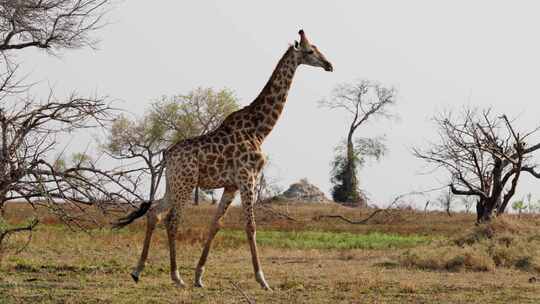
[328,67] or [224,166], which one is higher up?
[328,67]

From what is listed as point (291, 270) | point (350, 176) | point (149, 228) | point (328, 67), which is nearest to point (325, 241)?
point (291, 270)

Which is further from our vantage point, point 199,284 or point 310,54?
point 310,54

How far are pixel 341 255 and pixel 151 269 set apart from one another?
6459 mm

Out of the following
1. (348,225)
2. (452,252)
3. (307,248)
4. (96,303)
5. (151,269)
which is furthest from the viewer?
(348,225)

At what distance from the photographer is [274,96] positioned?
1255cm

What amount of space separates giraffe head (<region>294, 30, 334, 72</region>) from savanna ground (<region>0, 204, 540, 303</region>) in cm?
358

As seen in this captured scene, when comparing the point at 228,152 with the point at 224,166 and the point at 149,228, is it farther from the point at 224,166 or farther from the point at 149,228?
the point at 149,228

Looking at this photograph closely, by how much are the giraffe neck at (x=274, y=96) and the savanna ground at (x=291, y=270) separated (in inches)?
104

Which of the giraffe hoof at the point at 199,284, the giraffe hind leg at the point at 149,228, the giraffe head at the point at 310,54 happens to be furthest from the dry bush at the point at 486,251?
the giraffe hind leg at the point at 149,228

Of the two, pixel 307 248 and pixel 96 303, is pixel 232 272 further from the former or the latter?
pixel 307 248

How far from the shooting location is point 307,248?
21781 mm

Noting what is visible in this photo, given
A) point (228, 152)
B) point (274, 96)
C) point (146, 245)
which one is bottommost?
point (146, 245)

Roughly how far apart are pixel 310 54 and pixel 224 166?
2369mm

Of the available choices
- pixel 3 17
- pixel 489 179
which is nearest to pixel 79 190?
pixel 3 17
